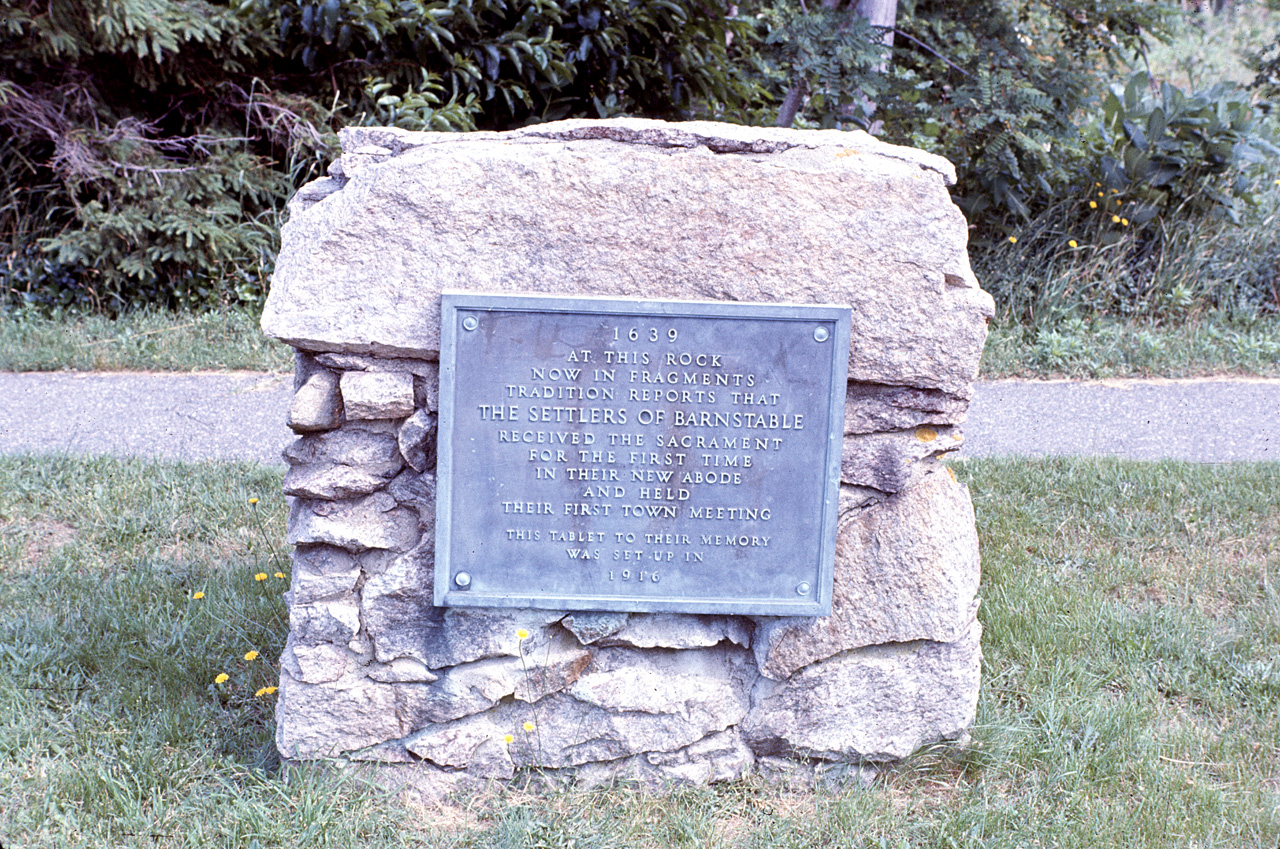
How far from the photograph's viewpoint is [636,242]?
2.18 metres

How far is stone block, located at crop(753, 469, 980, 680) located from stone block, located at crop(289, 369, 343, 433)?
1.10 m

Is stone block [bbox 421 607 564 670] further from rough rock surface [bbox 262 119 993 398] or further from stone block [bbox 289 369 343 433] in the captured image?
rough rock surface [bbox 262 119 993 398]

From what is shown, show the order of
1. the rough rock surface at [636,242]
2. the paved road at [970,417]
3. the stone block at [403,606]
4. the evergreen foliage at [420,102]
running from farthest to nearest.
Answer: the evergreen foliage at [420,102] → the paved road at [970,417] → the stone block at [403,606] → the rough rock surface at [636,242]

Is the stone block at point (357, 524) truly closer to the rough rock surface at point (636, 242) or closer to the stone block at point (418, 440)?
the stone block at point (418, 440)

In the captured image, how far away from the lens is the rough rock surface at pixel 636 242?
7.06 feet

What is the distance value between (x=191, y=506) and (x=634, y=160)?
2354mm

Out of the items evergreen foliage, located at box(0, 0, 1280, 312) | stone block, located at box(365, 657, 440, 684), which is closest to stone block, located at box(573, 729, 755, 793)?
stone block, located at box(365, 657, 440, 684)

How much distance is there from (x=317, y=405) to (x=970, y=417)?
11.7 feet

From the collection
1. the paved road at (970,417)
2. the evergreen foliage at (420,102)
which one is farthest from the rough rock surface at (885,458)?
the evergreen foliage at (420,102)

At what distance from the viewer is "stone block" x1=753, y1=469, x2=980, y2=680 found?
7.55 ft

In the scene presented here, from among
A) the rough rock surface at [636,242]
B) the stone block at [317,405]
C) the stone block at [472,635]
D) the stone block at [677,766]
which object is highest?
the rough rock surface at [636,242]

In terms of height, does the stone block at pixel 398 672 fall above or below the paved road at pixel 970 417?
above

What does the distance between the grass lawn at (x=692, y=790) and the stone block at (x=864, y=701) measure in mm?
108

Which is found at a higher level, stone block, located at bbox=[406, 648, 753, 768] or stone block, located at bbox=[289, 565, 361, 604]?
stone block, located at bbox=[289, 565, 361, 604]
